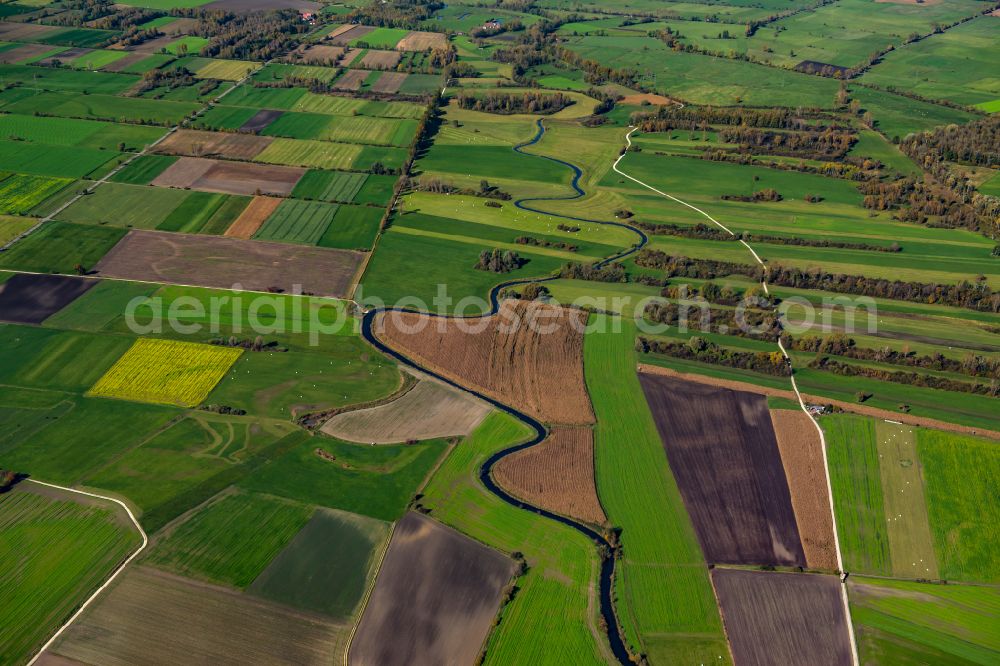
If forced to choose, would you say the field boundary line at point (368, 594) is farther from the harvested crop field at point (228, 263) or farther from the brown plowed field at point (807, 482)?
the harvested crop field at point (228, 263)

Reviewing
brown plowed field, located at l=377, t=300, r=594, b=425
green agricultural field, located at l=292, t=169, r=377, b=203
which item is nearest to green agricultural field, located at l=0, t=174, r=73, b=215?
green agricultural field, located at l=292, t=169, r=377, b=203

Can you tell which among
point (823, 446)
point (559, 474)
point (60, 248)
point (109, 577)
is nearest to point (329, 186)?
point (60, 248)

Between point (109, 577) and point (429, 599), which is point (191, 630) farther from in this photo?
point (429, 599)

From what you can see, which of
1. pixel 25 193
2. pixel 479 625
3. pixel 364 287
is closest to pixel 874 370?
pixel 479 625

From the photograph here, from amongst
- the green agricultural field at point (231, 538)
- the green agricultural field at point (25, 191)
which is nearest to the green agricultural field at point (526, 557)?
the green agricultural field at point (231, 538)

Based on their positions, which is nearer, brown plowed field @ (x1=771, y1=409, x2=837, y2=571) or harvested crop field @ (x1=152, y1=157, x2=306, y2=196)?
brown plowed field @ (x1=771, y1=409, x2=837, y2=571)

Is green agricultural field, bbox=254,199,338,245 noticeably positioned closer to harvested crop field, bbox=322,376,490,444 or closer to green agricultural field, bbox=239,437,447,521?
harvested crop field, bbox=322,376,490,444

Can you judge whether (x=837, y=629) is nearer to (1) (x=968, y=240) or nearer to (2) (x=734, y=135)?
(1) (x=968, y=240)
